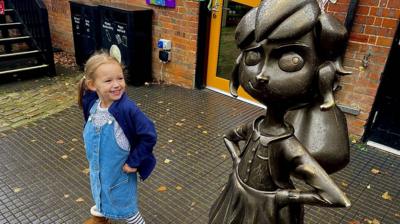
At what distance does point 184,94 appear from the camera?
6.18m

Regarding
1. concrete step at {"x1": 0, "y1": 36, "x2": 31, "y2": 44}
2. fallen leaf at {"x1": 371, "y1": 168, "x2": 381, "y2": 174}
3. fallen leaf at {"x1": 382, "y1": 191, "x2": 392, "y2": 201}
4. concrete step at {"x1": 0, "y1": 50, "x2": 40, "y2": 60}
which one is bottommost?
fallen leaf at {"x1": 382, "y1": 191, "x2": 392, "y2": 201}

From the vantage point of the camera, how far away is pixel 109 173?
2490mm

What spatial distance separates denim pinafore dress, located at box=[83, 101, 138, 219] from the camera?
2.42 meters

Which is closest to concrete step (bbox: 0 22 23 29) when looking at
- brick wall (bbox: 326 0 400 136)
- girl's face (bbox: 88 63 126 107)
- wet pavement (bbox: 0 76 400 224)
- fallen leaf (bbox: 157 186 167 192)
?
wet pavement (bbox: 0 76 400 224)

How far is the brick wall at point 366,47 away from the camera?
13.5 feet

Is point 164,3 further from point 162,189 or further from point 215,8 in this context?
point 162,189

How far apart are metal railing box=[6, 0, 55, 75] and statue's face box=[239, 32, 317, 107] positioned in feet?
21.6

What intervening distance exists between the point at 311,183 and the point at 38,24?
7.03 meters

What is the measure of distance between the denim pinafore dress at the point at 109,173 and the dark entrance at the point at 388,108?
11.0ft

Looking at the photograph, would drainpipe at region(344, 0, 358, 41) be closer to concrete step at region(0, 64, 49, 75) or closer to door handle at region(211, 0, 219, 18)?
door handle at region(211, 0, 219, 18)

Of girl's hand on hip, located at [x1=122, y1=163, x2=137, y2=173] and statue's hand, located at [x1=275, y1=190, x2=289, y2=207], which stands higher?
statue's hand, located at [x1=275, y1=190, x2=289, y2=207]

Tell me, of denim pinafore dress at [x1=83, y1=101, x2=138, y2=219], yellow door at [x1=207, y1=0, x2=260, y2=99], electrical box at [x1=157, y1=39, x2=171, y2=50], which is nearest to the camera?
denim pinafore dress at [x1=83, y1=101, x2=138, y2=219]

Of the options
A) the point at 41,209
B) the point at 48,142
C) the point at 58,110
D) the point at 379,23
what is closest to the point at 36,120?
the point at 58,110

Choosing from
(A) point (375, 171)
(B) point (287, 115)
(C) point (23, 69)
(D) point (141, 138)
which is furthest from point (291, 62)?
(C) point (23, 69)
